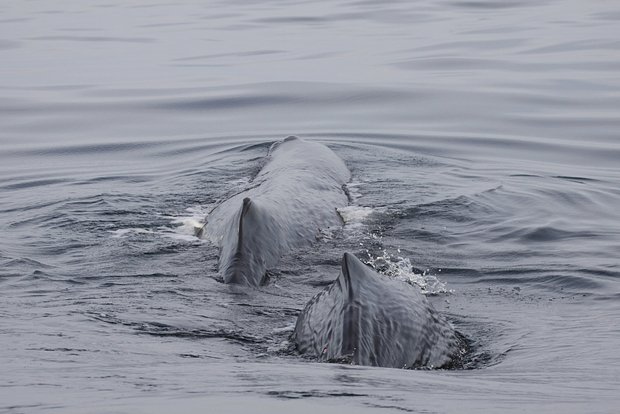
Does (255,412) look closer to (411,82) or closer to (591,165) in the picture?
(591,165)

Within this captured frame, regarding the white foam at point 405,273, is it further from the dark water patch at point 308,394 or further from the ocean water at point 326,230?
the dark water patch at point 308,394

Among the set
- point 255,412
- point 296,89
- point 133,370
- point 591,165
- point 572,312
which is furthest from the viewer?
point 296,89

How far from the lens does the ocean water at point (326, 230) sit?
4797 mm

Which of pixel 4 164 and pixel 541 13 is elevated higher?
pixel 541 13

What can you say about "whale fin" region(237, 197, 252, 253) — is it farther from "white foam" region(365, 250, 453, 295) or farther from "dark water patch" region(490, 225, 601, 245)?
"dark water patch" region(490, 225, 601, 245)

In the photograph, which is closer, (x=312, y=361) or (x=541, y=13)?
(x=312, y=361)

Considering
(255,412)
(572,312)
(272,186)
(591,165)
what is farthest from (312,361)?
(591,165)

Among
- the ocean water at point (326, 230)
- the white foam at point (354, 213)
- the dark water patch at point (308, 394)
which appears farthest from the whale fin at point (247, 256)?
the dark water patch at point (308, 394)

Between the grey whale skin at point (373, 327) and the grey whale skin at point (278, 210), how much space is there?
1.59 metres

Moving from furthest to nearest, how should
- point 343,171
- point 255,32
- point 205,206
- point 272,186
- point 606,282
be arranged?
point 255,32, point 343,171, point 205,206, point 272,186, point 606,282

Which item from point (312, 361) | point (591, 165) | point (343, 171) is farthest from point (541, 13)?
point (312, 361)

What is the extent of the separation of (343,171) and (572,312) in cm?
486

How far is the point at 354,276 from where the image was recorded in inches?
226

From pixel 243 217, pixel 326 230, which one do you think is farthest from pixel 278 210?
pixel 243 217
